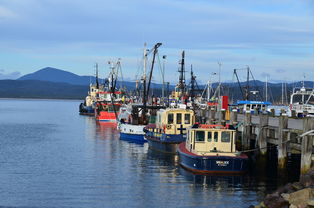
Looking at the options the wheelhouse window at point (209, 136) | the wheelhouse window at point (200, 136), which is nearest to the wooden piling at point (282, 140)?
the wheelhouse window at point (209, 136)

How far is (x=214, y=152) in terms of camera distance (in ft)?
124

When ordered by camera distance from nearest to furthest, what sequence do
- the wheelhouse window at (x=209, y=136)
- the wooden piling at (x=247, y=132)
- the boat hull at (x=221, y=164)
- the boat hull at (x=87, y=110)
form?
1. the boat hull at (x=221, y=164)
2. the wheelhouse window at (x=209, y=136)
3. the wooden piling at (x=247, y=132)
4. the boat hull at (x=87, y=110)

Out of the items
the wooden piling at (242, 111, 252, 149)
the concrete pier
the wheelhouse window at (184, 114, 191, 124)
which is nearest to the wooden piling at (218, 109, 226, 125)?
the wheelhouse window at (184, 114, 191, 124)

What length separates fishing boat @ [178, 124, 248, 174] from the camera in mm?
37406

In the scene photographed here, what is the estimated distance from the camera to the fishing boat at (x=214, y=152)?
37406 millimetres

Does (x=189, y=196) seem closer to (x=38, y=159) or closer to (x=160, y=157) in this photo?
(x=160, y=157)

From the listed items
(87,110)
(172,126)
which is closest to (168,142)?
(172,126)

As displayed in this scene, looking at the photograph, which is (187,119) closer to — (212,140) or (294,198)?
(212,140)

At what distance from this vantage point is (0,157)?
49.7 meters

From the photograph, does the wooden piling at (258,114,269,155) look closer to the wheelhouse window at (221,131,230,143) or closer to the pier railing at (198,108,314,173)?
the pier railing at (198,108,314,173)

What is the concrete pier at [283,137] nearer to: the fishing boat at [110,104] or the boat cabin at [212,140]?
the boat cabin at [212,140]

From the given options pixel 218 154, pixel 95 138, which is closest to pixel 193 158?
pixel 218 154

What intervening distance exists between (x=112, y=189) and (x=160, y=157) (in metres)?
15.8

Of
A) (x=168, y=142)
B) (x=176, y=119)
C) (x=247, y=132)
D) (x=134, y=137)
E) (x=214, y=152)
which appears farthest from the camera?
(x=134, y=137)
